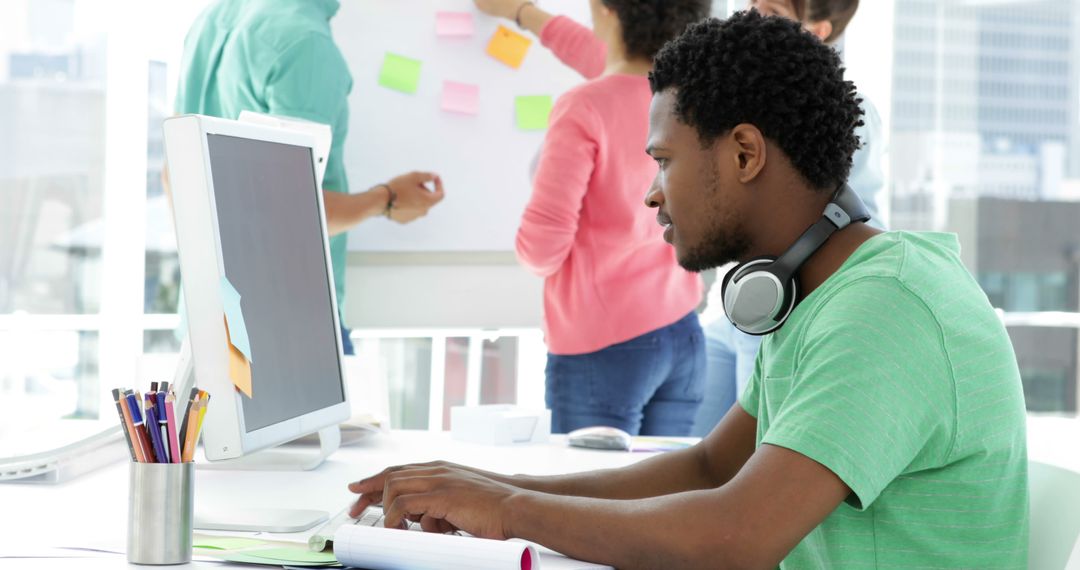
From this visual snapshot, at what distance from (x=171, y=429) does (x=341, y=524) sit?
0.73 feet

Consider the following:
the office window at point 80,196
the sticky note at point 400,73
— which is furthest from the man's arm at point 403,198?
the office window at point 80,196

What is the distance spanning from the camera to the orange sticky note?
3.22 ft

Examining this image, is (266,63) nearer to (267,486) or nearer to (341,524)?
(267,486)

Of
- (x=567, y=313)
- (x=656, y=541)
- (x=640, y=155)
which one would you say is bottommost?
(x=656, y=541)

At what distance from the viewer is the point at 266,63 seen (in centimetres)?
204

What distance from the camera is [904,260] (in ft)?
3.14

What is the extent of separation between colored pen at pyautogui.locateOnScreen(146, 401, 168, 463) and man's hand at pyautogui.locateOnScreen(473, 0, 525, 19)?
6.55 feet

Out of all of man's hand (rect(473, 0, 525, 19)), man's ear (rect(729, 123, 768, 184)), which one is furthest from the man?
man's ear (rect(729, 123, 768, 184))

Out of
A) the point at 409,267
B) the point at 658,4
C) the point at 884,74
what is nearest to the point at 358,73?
the point at 409,267

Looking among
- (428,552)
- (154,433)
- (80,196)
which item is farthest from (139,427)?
(80,196)

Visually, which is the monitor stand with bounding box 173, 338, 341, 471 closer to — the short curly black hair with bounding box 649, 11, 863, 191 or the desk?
the desk

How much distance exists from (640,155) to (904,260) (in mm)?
1178

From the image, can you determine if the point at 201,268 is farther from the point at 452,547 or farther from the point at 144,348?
the point at 144,348

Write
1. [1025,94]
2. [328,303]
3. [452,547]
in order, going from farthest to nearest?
[1025,94], [328,303], [452,547]
